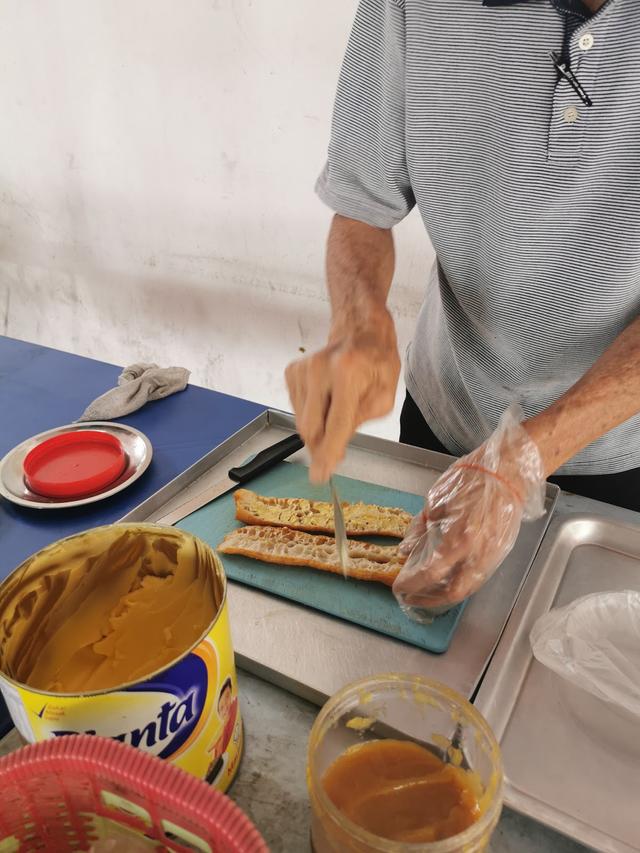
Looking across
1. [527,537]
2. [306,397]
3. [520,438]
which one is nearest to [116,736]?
[306,397]

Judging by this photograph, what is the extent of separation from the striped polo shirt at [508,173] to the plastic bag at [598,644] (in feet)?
1.26

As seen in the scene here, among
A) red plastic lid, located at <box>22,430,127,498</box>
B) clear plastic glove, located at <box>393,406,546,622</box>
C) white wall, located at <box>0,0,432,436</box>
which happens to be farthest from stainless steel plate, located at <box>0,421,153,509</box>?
white wall, located at <box>0,0,432,436</box>

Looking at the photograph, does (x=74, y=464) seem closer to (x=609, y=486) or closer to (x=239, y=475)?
(x=239, y=475)

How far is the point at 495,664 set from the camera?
0.72 m

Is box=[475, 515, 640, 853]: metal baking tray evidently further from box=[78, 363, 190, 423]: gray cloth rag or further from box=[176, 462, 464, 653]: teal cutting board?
box=[78, 363, 190, 423]: gray cloth rag

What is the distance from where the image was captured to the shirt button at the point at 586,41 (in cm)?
73

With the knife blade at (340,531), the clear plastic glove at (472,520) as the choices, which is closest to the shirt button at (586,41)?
the clear plastic glove at (472,520)

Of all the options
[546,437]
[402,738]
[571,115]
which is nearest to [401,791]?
[402,738]

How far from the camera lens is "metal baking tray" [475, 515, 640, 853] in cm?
57

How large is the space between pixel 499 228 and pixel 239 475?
562mm

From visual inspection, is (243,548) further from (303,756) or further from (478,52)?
(478,52)

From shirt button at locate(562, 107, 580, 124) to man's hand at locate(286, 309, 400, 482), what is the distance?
14.8 inches

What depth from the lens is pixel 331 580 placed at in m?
0.86

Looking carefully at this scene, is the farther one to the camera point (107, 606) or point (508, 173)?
point (508, 173)
